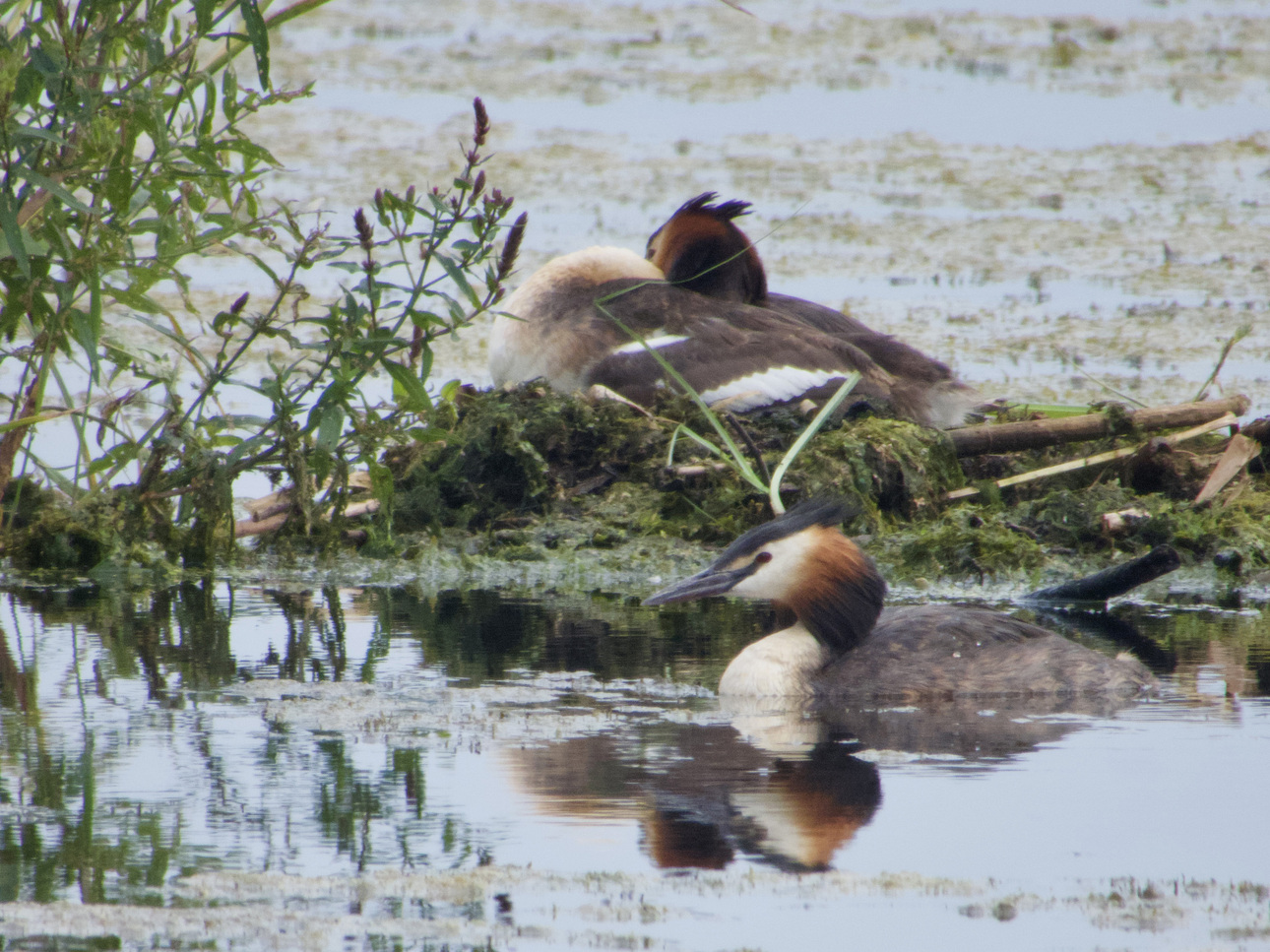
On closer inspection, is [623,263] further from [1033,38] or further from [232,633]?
[1033,38]

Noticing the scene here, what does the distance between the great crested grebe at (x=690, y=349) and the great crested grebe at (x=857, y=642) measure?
2.34 metres

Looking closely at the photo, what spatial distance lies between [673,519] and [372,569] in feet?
4.23

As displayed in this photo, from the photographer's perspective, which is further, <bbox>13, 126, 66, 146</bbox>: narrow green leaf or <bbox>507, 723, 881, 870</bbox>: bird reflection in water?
<bbox>13, 126, 66, 146</bbox>: narrow green leaf

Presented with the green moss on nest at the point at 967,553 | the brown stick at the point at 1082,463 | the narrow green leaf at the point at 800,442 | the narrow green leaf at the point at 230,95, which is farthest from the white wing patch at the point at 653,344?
the narrow green leaf at the point at 230,95

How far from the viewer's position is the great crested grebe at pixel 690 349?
27.2 feet

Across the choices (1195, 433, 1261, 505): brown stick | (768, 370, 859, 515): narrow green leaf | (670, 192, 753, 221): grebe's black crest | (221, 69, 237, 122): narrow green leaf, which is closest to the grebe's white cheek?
(768, 370, 859, 515): narrow green leaf

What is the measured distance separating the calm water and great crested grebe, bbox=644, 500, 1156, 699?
133 millimetres

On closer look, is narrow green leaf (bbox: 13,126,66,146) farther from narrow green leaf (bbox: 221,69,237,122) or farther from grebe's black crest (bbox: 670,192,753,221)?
grebe's black crest (bbox: 670,192,753,221)

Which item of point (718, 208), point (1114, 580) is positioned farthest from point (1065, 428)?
point (718, 208)

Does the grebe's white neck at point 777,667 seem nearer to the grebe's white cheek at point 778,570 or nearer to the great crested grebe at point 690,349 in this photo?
the grebe's white cheek at point 778,570

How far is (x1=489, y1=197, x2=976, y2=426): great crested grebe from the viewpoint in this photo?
8.28 metres

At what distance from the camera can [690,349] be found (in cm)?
837

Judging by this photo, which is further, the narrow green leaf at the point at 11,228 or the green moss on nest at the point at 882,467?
the green moss on nest at the point at 882,467

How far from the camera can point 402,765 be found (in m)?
4.45
